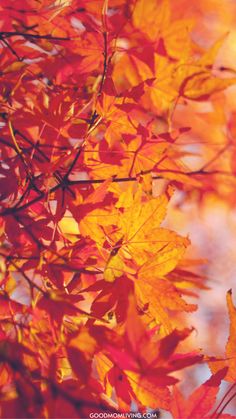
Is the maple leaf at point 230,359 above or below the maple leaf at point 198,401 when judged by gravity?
above

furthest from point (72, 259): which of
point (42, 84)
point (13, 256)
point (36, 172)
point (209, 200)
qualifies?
point (209, 200)

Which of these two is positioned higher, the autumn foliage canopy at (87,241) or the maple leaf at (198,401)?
the autumn foliage canopy at (87,241)

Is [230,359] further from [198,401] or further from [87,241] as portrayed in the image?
[87,241]

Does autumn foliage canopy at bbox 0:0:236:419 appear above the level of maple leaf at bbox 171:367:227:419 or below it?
above

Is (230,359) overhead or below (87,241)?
below

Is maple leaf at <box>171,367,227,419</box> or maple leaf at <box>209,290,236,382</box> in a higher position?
maple leaf at <box>209,290,236,382</box>

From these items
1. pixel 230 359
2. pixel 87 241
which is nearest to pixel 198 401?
pixel 230 359

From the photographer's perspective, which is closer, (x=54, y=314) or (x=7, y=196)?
(x=54, y=314)

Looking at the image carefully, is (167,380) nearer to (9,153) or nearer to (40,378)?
(40,378)
